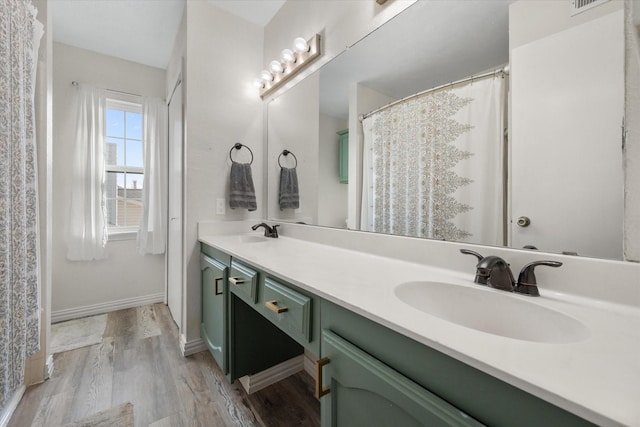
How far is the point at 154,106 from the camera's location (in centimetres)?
271

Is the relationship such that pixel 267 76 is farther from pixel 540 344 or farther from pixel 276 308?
pixel 540 344

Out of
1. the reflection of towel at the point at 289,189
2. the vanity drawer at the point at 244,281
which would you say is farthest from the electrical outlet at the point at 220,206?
the vanity drawer at the point at 244,281

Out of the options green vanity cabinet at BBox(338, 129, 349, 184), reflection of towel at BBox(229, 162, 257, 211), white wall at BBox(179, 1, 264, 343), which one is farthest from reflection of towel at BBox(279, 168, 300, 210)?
→ green vanity cabinet at BBox(338, 129, 349, 184)

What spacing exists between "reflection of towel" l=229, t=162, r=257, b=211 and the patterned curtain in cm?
101

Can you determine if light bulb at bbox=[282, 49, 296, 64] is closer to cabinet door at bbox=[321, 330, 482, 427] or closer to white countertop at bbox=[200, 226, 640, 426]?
white countertop at bbox=[200, 226, 640, 426]

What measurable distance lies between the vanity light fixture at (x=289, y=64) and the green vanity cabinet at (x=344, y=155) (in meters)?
0.58

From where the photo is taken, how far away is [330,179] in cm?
157

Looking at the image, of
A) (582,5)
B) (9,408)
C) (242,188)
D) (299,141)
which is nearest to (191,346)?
(9,408)

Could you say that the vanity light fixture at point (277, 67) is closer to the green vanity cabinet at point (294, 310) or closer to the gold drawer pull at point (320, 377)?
the green vanity cabinet at point (294, 310)

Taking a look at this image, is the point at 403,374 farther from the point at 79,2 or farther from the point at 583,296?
the point at 79,2

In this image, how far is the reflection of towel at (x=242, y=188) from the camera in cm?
197

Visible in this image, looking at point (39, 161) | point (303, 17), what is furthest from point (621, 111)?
point (39, 161)

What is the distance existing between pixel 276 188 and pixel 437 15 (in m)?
1.42

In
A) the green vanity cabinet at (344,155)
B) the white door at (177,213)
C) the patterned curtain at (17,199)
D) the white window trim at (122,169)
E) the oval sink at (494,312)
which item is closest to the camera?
the oval sink at (494,312)
